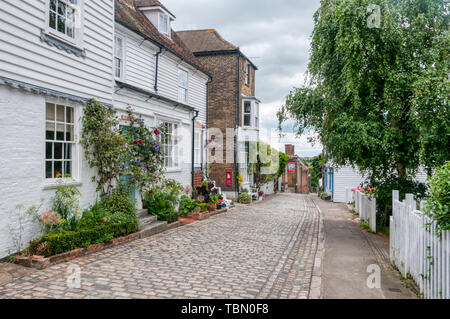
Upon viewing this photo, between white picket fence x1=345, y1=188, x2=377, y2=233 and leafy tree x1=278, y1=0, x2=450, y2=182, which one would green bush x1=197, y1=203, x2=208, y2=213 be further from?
white picket fence x1=345, y1=188, x2=377, y2=233

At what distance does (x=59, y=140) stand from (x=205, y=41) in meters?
18.5

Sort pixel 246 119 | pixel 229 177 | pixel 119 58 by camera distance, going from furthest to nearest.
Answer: pixel 246 119
pixel 229 177
pixel 119 58

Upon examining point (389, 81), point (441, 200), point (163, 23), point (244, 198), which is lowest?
point (244, 198)

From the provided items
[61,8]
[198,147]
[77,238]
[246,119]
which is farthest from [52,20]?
[246,119]

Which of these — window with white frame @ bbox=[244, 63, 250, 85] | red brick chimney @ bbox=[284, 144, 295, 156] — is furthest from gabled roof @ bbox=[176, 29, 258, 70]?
red brick chimney @ bbox=[284, 144, 295, 156]

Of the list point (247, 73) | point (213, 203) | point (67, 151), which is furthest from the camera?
point (247, 73)

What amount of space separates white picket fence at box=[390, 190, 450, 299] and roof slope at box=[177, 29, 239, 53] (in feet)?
59.5

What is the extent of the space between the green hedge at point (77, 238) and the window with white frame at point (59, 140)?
4.87 ft

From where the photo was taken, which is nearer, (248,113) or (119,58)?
(119,58)

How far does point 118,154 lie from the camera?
9156 mm

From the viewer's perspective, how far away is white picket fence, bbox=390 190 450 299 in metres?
4.97

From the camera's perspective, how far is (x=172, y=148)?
14156mm

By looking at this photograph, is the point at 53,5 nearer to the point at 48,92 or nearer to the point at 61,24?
the point at 61,24

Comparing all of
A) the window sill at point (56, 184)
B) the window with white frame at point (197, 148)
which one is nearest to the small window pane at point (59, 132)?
the window sill at point (56, 184)
